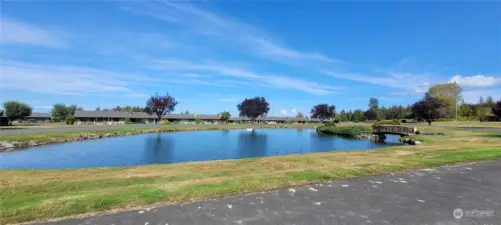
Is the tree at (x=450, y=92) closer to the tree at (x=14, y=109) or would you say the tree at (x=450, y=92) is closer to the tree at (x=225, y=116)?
the tree at (x=225, y=116)

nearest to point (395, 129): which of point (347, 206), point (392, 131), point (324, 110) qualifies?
point (392, 131)

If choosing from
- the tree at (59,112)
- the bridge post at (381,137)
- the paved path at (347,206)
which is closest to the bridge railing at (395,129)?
the bridge post at (381,137)

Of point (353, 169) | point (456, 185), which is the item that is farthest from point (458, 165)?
point (353, 169)

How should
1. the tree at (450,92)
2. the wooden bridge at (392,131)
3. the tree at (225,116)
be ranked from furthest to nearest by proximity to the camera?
the tree at (225,116) → the tree at (450,92) → the wooden bridge at (392,131)

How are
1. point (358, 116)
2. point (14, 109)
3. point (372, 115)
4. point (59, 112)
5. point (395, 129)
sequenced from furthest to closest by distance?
point (358, 116)
point (372, 115)
point (59, 112)
point (14, 109)
point (395, 129)

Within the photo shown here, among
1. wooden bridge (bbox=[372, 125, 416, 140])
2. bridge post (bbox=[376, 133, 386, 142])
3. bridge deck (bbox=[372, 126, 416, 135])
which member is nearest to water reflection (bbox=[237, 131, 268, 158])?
bridge post (bbox=[376, 133, 386, 142])

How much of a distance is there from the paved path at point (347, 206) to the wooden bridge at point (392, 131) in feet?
130

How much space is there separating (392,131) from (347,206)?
4611 cm

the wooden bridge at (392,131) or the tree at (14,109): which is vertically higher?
the tree at (14,109)

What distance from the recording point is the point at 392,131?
47781 mm

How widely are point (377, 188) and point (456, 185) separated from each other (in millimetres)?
2849

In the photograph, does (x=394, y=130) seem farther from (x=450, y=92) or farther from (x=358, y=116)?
(x=358, y=116)

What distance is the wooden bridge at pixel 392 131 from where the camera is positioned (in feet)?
149

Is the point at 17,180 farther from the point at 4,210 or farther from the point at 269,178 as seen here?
the point at 269,178
